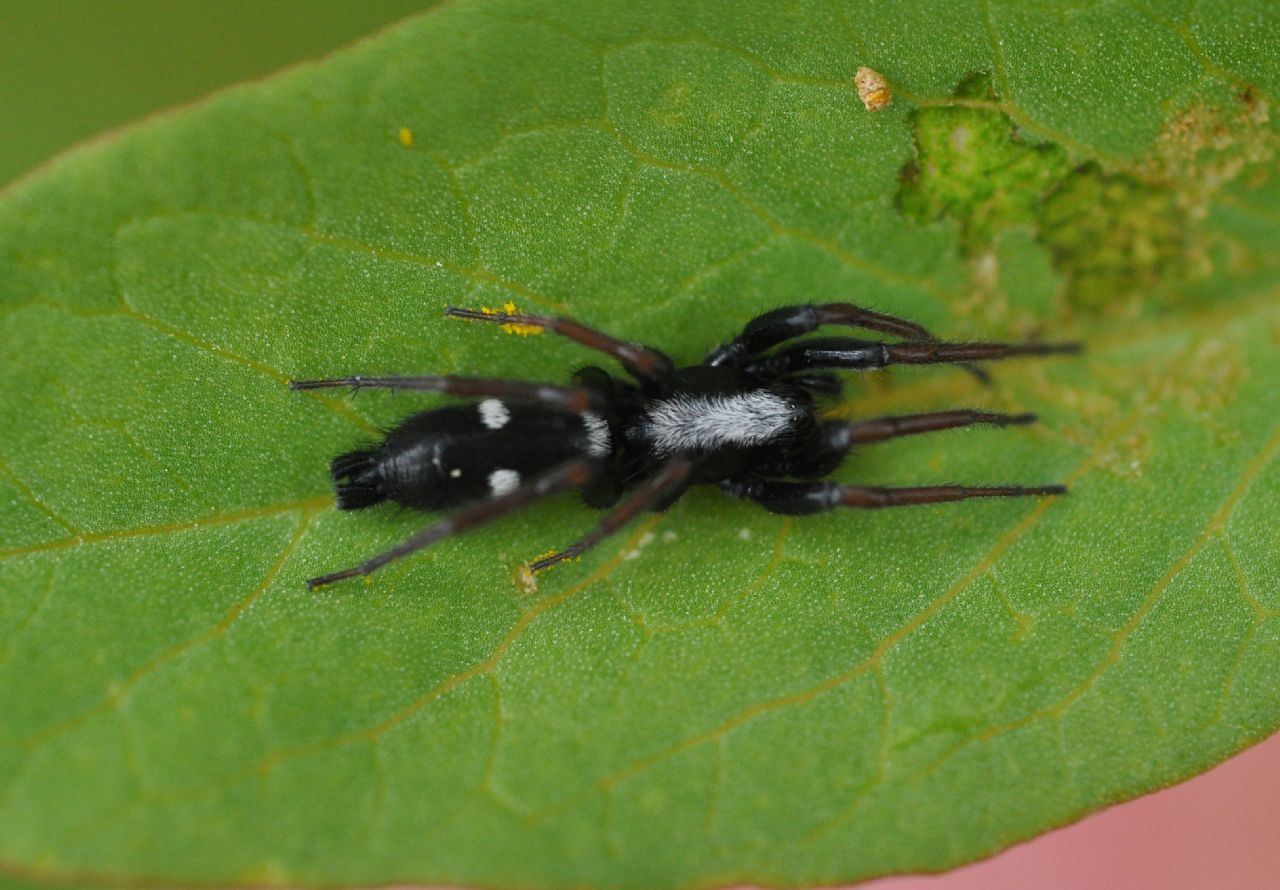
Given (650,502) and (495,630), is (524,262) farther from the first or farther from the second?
(495,630)

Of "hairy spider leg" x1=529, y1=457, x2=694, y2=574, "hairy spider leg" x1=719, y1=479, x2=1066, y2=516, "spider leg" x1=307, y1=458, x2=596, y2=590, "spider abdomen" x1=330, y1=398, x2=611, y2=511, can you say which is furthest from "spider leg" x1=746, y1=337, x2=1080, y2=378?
"spider leg" x1=307, y1=458, x2=596, y2=590

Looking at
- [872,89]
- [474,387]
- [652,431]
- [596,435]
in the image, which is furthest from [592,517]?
[872,89]

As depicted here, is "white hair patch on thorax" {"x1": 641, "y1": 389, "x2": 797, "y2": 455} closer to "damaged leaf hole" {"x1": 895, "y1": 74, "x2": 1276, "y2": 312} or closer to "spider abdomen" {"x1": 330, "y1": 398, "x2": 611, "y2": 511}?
"spider abdomen" {"x1": 330, "y1": 398, "x2": 611, "y2": 511}

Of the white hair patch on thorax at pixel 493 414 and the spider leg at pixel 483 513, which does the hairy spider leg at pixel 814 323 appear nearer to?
the spider leg at pixel 483 513

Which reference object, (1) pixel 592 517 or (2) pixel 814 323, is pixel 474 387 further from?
(2) pixel 814 323

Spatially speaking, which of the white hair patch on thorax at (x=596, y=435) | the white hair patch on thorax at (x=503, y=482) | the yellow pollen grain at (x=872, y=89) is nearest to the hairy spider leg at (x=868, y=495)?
the white hair patch on thorax at (x=596, y=435)

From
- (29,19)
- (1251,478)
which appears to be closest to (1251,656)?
(1251,478)
